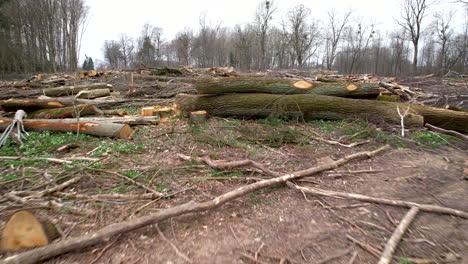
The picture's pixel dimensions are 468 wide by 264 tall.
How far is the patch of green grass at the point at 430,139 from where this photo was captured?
4.23 metres

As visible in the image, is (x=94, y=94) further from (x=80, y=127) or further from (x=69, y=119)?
(x=80, y=127)

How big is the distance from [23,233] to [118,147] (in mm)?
2467

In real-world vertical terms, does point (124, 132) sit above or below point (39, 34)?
below

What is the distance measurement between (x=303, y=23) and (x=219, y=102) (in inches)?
1352

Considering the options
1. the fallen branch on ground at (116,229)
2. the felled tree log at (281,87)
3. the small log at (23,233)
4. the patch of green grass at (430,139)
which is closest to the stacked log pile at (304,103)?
the felled tree log at (281,87)

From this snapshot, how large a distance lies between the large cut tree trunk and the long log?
81.9 inches

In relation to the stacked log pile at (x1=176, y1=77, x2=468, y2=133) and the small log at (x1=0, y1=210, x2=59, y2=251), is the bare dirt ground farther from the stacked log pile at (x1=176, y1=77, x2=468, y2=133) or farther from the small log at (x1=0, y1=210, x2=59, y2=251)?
the stacked log pile at (x1=176, y1=77, x2=468, y2=133)

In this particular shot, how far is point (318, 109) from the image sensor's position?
566cm

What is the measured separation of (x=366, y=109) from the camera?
17.8 ft

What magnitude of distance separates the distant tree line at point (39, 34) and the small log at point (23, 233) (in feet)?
96.8

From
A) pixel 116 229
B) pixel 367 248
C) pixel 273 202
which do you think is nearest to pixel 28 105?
pixel 116 229

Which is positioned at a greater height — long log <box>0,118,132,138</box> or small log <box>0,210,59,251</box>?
long log <box>0,118,132,138</box>

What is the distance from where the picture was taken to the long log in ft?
15.1

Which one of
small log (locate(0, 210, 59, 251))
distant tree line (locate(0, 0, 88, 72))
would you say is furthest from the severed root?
distant tree line (locate(0, 0, 88, 72))
